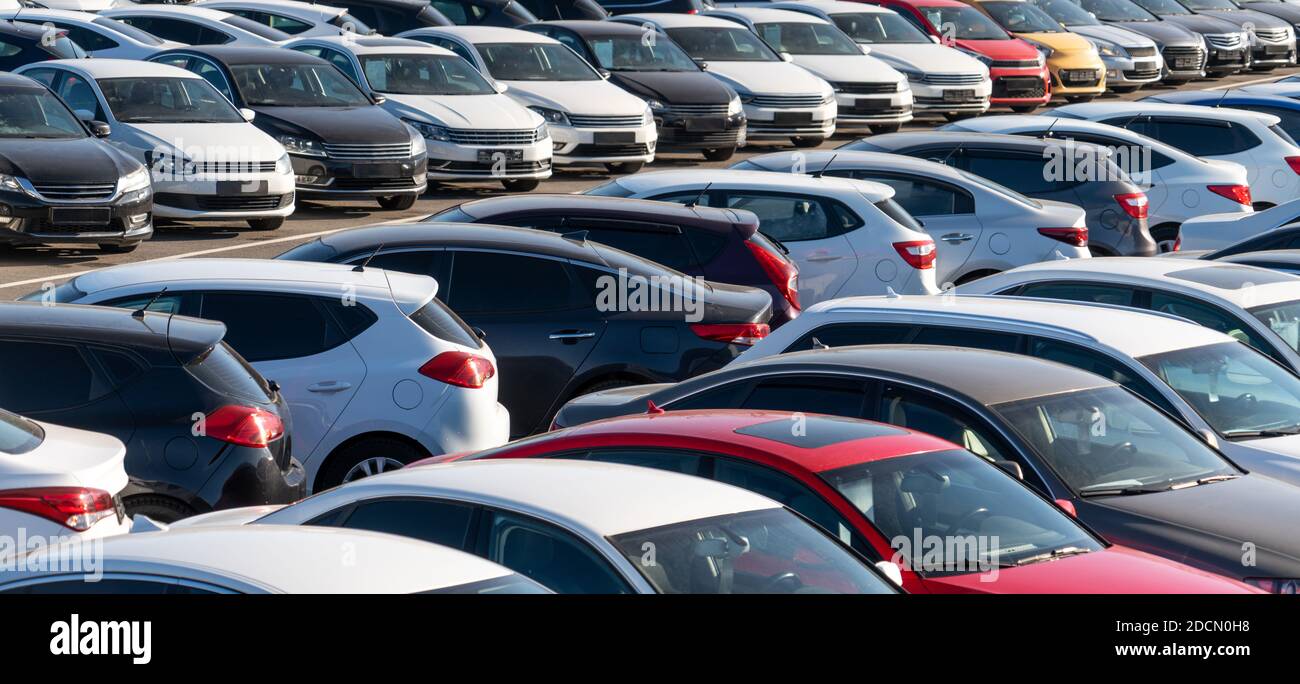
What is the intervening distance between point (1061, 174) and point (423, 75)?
815 cm

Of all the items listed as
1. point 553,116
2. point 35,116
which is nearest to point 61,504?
point 35,116

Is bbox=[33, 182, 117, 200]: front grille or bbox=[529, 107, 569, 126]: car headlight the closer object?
bbox=[33, 182, 117, 200]: front grille

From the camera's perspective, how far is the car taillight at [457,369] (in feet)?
30.8

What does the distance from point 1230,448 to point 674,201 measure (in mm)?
6185

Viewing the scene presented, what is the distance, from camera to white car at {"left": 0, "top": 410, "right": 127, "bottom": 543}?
6652 millimetres

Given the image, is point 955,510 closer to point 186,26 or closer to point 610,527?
point 610,527

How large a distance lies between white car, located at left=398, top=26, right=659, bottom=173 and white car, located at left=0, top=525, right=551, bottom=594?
16.8 meters

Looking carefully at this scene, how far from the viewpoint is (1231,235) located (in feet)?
50.3

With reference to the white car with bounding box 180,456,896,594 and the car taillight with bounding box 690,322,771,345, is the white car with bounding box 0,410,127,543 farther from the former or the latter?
the car taillight with bounding box 690,322,771,345

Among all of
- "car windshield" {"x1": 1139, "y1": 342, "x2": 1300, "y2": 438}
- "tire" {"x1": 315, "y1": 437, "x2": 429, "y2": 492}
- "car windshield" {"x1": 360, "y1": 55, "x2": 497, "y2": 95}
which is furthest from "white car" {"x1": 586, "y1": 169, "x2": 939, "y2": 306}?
"car windshield" {"x1": 360, "y1": 55, "x2": 497, "y2": 95}

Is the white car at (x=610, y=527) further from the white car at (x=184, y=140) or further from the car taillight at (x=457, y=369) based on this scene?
the white car at (x=184, y=140)
